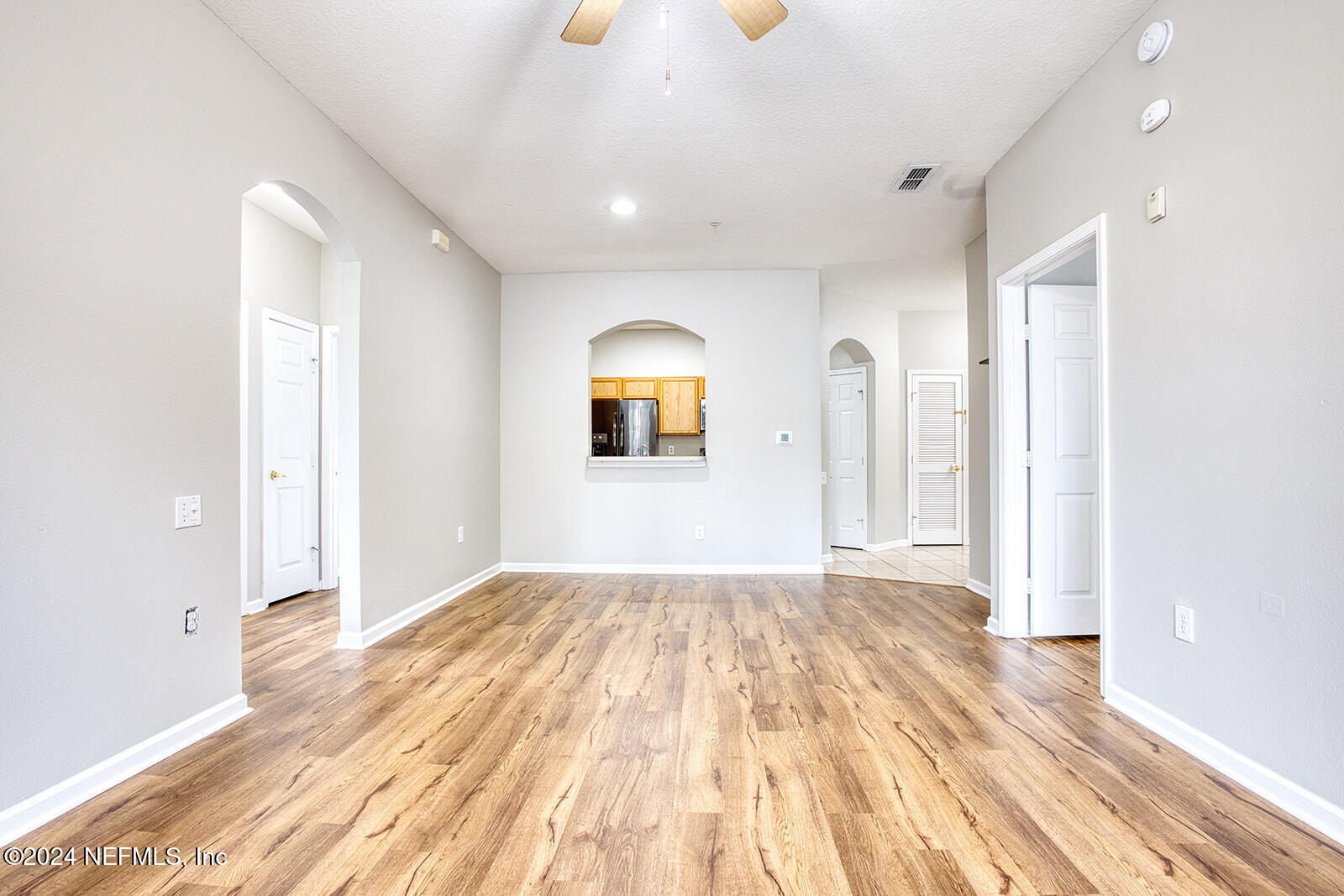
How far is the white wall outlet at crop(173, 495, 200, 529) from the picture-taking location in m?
2.11

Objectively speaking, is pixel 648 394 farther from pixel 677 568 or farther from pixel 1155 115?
pixel 1155 115

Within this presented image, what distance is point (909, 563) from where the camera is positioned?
5934mm

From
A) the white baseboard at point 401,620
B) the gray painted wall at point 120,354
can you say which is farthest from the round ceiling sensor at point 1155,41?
the white baseboard at point 401,620

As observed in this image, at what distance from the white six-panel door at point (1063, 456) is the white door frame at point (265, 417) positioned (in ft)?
15.9

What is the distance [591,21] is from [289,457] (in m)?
3.84

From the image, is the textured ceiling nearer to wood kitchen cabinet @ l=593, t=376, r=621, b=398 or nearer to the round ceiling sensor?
the round ceiling sensor

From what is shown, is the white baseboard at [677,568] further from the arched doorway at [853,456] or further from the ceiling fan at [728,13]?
the ceiling fan at [728,13]

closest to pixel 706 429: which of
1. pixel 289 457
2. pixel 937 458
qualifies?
pixel 289 457

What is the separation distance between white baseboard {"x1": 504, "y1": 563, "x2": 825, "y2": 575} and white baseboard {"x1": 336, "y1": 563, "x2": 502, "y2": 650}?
65 centimetres

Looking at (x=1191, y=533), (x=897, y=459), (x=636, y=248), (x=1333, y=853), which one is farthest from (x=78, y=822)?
(x=897, y=459)

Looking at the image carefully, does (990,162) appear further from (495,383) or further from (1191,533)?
(495,383)

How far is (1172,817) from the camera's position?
1694mm

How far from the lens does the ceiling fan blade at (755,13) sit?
1.88 metres

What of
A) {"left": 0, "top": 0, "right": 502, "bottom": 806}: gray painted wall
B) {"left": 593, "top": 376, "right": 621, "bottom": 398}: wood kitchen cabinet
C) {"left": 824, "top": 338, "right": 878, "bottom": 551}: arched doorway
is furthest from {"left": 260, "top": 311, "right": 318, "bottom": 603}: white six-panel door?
{"left": 824, "top": 338, "right": 878, "bottom": 551}: arched doorway
